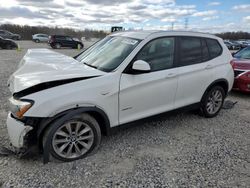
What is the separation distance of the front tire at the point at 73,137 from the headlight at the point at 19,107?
0.37m

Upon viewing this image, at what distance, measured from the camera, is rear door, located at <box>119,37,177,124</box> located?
11.0 feet

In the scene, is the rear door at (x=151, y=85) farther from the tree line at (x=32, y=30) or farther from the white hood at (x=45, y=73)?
the tree line at (x=32, y=30)

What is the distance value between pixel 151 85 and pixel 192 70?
3.39 ft

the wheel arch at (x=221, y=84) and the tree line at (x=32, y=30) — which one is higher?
the tree line at (x=32, y=30)

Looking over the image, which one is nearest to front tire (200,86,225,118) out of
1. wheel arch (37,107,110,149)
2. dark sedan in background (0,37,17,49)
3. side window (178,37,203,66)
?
side window (178,37,203,66)

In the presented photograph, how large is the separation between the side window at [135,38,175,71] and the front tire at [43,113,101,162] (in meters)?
1.23

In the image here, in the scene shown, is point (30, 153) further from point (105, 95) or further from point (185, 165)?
point (185, 165)

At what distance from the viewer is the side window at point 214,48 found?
4574mm

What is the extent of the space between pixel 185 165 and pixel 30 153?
2.05 meters

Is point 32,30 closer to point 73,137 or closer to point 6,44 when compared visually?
point 6,44

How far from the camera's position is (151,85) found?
11.7ft

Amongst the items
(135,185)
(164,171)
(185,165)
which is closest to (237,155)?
(185,165)

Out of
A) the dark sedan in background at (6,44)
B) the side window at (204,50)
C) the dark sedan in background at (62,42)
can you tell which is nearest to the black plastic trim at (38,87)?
the side window at (204,50)

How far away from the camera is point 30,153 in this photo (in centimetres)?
292
